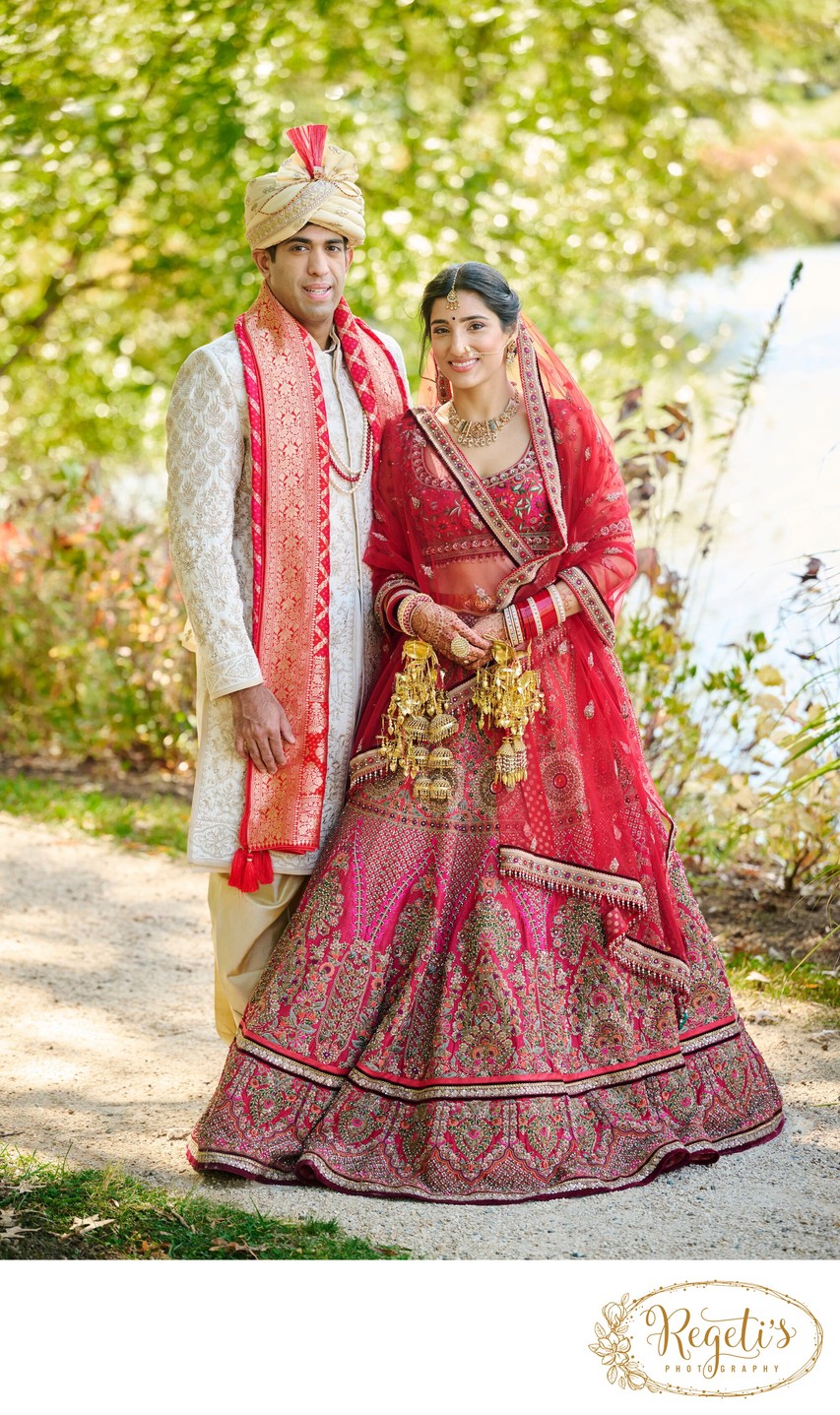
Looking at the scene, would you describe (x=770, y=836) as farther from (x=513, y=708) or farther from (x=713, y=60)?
(x=713, y=60)

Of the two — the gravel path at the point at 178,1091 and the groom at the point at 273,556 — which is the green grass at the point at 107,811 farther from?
the groom at the point at 273,556

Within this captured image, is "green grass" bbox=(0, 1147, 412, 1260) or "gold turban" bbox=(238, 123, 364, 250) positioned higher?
"gold turban" bbox=(238, 123, 364, 250)

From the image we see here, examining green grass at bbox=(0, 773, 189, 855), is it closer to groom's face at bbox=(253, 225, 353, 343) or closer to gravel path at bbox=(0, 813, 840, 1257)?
gravel path at bbox=(0, 813, 840, 1257)

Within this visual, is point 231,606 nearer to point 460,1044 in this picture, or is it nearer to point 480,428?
point 480,428

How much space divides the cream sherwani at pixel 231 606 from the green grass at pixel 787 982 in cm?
149

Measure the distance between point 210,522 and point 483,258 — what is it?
4.87m

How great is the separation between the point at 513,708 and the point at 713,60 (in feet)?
25.7

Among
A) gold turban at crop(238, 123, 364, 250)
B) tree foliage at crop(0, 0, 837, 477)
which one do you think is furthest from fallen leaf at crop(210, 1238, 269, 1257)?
tree foliage at crop(0, 0, 837, 477)

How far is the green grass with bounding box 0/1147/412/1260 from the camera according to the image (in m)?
2.31

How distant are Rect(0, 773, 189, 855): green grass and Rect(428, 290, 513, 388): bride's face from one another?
8.99ft
